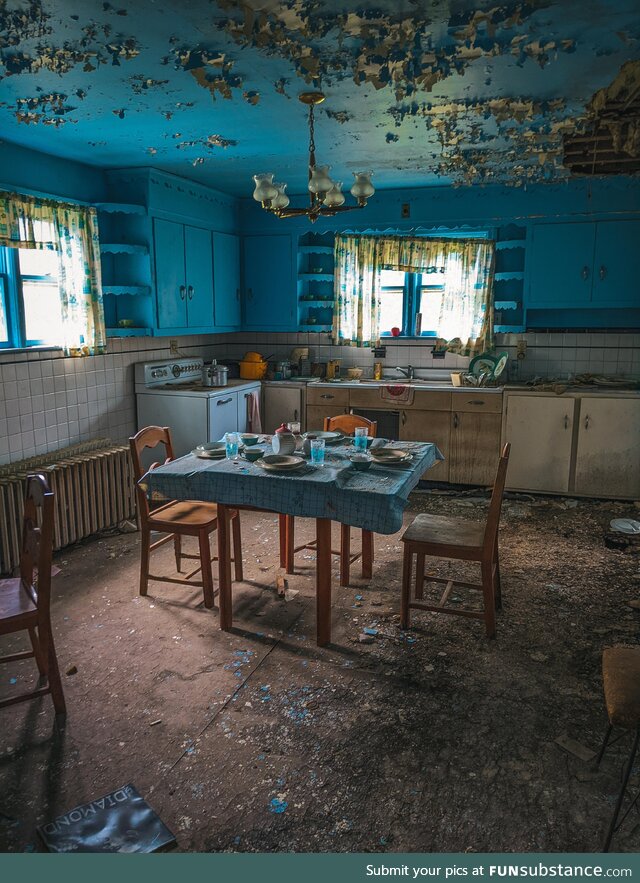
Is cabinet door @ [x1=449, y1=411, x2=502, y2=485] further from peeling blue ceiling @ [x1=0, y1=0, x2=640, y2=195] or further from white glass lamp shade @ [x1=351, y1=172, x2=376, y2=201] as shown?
white glass lamp shade @ [x1=351, y1=172, x2=376, y2=201]

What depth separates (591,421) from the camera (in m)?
5.41

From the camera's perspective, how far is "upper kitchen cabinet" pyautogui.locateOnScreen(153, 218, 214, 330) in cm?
529

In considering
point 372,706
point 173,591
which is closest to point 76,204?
point 173,591

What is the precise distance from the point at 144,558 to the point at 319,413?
9.13 ft

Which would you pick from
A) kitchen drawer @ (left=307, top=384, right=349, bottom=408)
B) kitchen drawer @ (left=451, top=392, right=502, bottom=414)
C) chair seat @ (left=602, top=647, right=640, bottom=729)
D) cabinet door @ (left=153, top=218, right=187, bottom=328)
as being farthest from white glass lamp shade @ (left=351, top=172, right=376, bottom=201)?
kitchen drawer @ (left=307, top=384, right=349, bottom=408)

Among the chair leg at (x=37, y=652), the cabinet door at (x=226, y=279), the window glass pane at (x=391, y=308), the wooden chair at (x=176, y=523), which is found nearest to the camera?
the chair leg at (x=37, y=652)

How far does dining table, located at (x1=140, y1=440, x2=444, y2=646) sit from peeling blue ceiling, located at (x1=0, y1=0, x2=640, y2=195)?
185 cm

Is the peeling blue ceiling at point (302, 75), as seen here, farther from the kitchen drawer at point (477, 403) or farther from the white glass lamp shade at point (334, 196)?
the kitchen drawer at point (477, 403)

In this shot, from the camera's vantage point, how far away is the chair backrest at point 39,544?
2.42 metres

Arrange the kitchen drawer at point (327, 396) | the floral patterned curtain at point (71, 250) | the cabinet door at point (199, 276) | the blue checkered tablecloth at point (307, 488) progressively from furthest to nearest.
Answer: the kitchen drawer at point (327, 396) < the cabinet door at point (199, 276) < the floral patterned curtain at point (71, 250) < the blue checkered tablecloth at point (307, 488)

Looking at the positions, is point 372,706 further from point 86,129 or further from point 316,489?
point 86,129

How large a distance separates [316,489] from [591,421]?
3355 mm

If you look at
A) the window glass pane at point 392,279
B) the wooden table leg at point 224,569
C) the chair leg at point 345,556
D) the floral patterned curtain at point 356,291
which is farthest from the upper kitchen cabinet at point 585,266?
the wooden table leg at point 224,569

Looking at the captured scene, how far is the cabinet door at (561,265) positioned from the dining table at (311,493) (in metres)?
3.06
